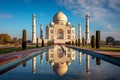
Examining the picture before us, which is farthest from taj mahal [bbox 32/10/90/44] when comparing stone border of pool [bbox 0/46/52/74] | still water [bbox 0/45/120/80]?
still water [bbox 0/45/120/80]

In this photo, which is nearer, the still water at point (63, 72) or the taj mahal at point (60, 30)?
the still water at point (63, 72)

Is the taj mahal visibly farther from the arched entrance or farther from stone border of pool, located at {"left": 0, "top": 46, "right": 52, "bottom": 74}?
stone border of pool, located at {"left": 0, "top": 46, "right": 52, "bottom": 74}

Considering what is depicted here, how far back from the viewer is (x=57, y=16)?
41375 millimetres

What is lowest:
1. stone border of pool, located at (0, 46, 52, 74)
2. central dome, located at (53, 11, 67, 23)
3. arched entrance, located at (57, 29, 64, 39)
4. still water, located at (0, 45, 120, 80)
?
still water, located at (0, 45, 120, 80)

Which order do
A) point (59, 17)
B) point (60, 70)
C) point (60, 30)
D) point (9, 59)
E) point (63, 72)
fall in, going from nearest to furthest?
point (63, 72) < point (60, 70) < point (9, 59) < point (59, 17) < point (60, 30)

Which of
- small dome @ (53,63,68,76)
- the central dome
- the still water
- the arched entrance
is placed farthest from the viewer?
the arched entrance

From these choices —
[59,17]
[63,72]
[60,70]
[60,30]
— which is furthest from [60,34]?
[63,72]

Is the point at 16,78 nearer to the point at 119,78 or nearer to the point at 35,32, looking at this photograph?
the point at 119,78

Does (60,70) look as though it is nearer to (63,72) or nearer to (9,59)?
(63,72)

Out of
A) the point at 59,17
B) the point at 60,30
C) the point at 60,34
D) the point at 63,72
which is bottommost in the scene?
the point at 63,72

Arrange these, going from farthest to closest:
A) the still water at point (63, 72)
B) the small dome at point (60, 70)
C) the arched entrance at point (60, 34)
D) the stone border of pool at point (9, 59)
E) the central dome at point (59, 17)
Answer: the arched entrance at point (60, 34), the central dome at point (59, 17), the stone border of pool at point (9, 59), the small dome at point (60, 70), the still water at point (63, 72)

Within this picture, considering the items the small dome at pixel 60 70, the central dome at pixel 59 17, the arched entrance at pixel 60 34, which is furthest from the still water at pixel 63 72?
the arched entrance at pixel 60 34

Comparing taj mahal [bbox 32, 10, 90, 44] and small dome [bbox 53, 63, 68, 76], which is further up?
taj mahal [bbox 32, 10, 90, 44]

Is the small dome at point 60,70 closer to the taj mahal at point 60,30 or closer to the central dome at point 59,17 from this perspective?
the taj mahal at point 60,30
